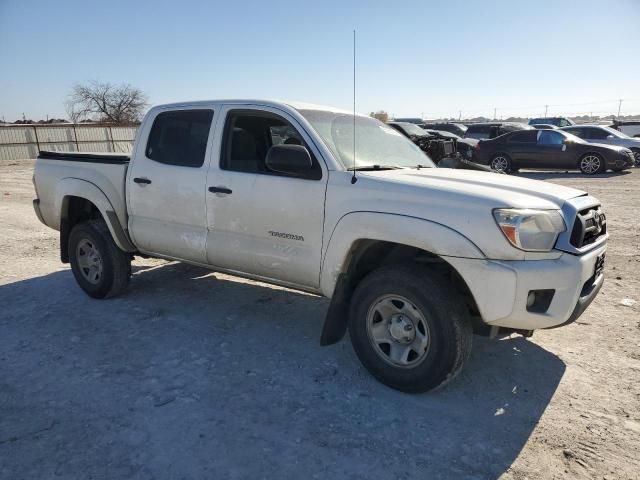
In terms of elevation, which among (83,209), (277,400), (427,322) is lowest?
(277,400)

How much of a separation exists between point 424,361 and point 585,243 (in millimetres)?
1299

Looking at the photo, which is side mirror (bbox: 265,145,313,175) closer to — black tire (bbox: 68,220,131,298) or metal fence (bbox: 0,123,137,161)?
black tire (bbox: 68,220,131,298)

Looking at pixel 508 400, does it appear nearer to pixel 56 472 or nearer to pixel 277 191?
pixel 277 191

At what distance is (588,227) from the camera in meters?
3.08

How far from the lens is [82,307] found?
4812 millimetres

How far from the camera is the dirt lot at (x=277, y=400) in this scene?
253cm

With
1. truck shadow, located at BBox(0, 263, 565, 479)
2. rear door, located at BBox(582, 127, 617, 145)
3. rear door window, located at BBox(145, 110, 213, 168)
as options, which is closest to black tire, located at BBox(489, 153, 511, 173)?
rear door, located at BBox(582, 127, 617, 145)

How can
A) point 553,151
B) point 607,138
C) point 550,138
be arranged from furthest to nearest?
point 607,138
point 550,138
point 553,151

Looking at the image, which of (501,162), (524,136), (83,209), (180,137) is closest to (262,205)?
(180,137)

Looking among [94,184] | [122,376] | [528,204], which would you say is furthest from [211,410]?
[94,184]

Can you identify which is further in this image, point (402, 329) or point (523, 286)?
point (402, 329)

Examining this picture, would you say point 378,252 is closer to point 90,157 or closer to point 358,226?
point 358,226

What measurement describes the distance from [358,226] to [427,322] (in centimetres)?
78

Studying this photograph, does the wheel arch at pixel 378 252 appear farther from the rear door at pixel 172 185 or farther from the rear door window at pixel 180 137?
the rear door window at pixel 180 137
